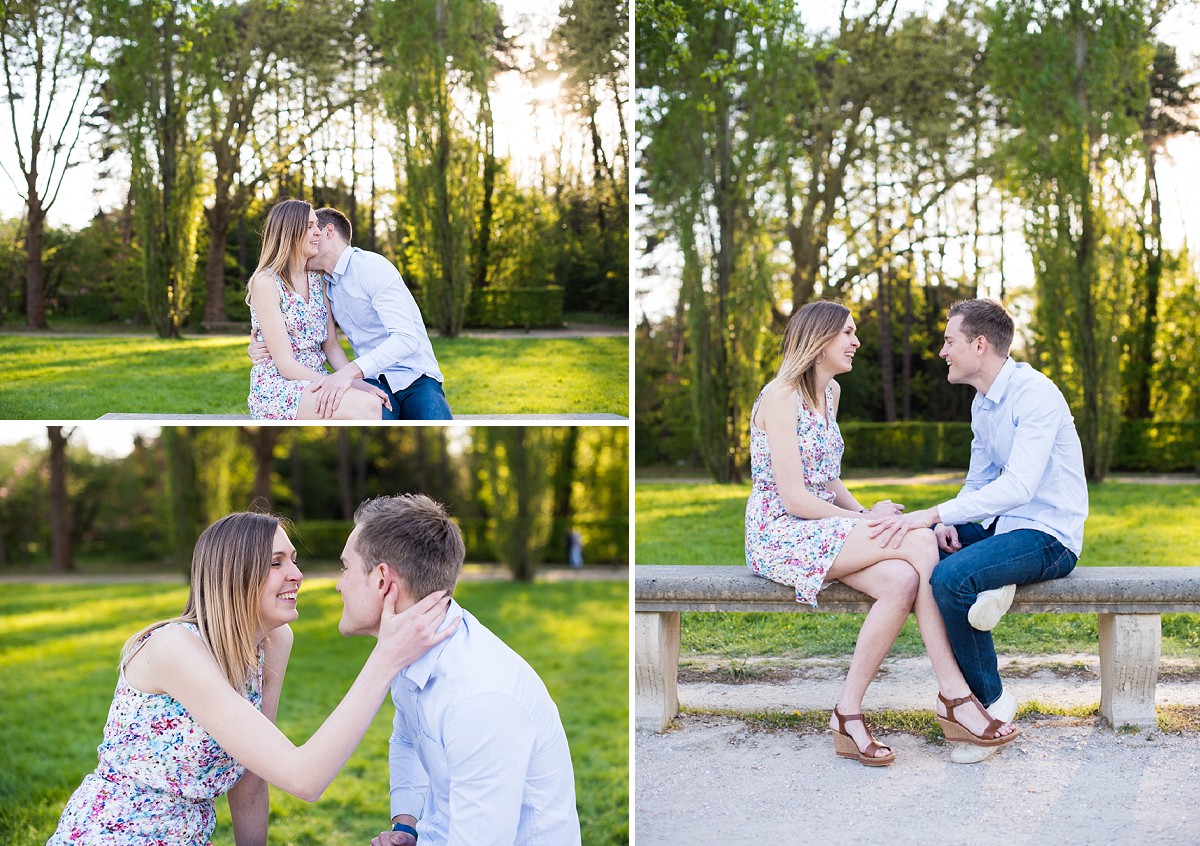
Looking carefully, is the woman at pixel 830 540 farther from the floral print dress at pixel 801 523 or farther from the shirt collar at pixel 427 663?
the shirt collar at pixel 427 663

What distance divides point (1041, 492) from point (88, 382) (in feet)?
19.3

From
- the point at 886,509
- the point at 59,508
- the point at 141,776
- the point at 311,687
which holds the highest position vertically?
the point at 886,509

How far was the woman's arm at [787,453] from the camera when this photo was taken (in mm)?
3199

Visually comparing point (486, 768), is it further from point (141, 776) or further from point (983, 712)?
point (983, 712)

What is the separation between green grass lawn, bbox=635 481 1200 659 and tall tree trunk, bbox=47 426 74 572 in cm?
720

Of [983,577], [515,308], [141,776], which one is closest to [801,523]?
[983,577]

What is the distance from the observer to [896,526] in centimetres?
315

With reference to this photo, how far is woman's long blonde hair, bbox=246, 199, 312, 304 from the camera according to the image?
306cm

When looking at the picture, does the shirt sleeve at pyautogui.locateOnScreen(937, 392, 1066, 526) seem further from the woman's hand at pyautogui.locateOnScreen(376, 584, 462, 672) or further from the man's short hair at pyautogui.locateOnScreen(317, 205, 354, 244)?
the man's short hair at pyautogui.locateOnScreen(317, 205, 354, 244)

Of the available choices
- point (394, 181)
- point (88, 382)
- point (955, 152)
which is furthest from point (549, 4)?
point (955, 152)

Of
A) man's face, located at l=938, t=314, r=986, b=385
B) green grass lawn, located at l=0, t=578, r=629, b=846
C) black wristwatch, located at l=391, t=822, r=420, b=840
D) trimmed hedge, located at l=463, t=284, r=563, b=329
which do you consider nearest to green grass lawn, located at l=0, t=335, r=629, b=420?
trimmed hedge, located at l=463, t=284, r=563, b=329

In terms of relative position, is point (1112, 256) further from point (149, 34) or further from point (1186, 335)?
point (149, 34)

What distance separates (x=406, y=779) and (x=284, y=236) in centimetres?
171

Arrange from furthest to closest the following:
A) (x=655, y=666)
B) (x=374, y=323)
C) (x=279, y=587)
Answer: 1. (x=655, y=666)
2. (x=374, y=323)
3. (x=279, y=587)
